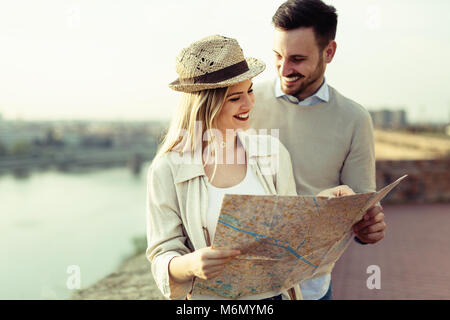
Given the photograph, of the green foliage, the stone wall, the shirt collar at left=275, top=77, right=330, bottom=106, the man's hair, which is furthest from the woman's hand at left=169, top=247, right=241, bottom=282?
the green foliage

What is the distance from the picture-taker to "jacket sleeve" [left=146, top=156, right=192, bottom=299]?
1.27m

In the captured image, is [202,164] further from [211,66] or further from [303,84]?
[303,84]

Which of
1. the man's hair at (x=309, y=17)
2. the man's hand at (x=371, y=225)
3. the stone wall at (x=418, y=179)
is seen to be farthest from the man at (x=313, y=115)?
the stone wall at (x=418, y=179)

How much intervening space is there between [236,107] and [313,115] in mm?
458

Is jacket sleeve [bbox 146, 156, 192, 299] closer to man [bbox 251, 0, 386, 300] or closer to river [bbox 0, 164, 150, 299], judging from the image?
man [bbox 251, 0, 386, 300]

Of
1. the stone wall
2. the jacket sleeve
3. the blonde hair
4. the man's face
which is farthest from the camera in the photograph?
the stone wall

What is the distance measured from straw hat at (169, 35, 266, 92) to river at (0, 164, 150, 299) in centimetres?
524

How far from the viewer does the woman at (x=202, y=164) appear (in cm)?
130

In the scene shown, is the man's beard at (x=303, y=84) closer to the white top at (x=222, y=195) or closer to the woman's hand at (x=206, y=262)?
the white top at (x=222, y=195)

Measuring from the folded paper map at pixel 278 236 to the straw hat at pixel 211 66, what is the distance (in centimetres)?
45

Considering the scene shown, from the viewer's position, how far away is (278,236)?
1.13 m

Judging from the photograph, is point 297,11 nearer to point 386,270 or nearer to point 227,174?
point 227,174

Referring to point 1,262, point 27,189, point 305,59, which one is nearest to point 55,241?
point 1,262

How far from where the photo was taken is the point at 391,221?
810 cm
